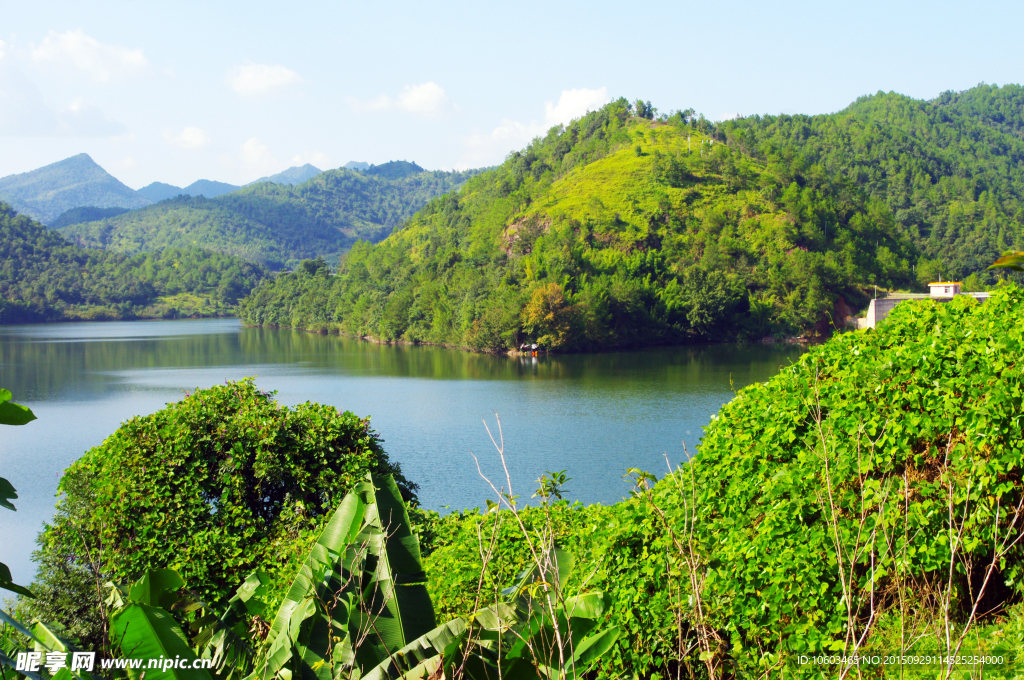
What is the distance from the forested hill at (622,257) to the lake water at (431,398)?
4.03m

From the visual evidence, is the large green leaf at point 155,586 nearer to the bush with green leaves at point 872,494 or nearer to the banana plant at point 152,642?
the banana plant at point 152,642

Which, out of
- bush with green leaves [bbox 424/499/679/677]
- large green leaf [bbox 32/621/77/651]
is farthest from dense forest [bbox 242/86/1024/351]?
large green leaf [bbox 32/621/77/651]

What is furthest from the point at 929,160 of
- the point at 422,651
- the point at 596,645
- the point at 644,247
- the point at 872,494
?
the point at 422,651

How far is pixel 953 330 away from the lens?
4.23 metres

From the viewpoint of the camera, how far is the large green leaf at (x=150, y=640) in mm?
2357

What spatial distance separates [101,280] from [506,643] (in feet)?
361

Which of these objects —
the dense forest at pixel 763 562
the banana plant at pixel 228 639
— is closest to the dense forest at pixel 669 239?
the dense forest at pixel 763 562

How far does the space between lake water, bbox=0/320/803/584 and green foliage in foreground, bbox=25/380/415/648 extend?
12.0ft

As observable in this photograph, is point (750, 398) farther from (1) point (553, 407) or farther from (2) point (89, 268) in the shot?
(2) point (89, 268)

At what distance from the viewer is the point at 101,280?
98.2m

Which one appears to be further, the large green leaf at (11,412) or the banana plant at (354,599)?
the banana plant at (354,599)

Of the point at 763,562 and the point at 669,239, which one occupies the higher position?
the point at 669,239

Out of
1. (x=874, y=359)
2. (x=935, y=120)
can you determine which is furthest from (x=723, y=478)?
(x=935, y=120)

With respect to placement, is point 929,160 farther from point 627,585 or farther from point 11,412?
point 11,412
